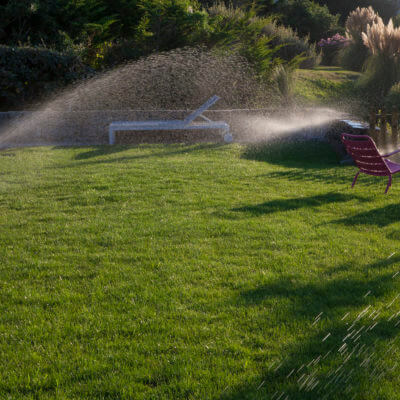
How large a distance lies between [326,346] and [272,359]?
37 cm

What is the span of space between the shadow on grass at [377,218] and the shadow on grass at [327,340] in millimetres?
1458

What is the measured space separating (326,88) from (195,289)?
15269 millimetres

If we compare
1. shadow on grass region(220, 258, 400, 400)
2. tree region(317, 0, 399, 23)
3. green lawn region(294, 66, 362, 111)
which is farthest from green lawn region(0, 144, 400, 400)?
tree region(317, 0, 399, 23)

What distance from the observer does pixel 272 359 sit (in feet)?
9.05

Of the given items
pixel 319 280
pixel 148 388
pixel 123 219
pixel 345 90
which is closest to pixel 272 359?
pixel 148 388

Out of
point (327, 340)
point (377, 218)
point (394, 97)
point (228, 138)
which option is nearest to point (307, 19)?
point (394, 97)

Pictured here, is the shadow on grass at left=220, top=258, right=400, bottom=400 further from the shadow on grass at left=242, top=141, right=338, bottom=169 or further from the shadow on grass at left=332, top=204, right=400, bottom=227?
the shadow on grass at left=242, top=141, right=338, bottom=169

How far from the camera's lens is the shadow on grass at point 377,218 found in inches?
209

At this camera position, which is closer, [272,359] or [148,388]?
[148,388]

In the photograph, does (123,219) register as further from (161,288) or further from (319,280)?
(319,280)

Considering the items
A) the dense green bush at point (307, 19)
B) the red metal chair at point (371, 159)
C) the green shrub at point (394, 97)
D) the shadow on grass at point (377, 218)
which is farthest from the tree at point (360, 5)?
the shadow on grass at point (377, 218)

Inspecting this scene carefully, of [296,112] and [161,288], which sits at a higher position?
[161,288]

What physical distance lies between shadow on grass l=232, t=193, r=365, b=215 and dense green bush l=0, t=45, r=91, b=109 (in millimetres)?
8465

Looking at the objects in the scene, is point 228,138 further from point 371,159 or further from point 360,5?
point 360,5
